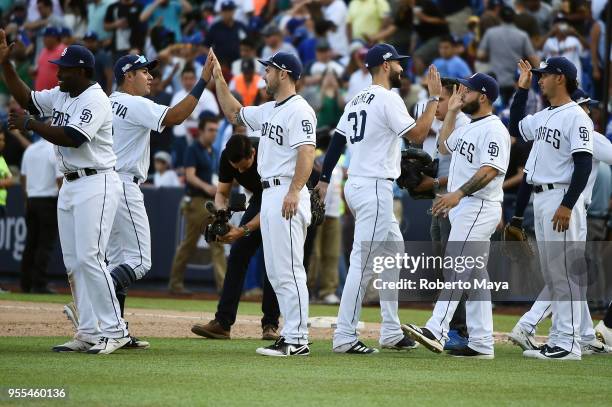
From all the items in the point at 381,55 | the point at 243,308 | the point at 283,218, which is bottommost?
the point at 243,308

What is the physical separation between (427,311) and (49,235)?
608 centimetres

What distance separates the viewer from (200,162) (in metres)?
17.8

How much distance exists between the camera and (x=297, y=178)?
367 inches

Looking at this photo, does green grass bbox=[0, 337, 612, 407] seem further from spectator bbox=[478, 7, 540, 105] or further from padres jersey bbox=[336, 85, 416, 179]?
spectator bbox=[478, 7, 540, 105]

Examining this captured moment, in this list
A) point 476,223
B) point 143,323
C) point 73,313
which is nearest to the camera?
point 476,223

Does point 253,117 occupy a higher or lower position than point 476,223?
higher

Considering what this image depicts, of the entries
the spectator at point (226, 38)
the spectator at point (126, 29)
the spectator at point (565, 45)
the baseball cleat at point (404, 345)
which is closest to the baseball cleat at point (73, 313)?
the baseball cleat at point (404, 345)

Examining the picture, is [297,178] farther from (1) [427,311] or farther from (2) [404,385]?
(1) [427,311]

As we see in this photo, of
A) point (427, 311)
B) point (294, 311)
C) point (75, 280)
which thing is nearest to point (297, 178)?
point (294, 311)

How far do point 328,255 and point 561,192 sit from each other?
8.32 meters

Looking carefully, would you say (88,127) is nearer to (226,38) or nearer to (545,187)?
(545,187)

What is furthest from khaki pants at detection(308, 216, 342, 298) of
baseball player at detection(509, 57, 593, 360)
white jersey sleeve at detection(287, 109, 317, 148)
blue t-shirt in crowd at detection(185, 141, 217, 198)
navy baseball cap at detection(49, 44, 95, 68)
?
navy baseball cap at detection(49, 44, 95, 68)

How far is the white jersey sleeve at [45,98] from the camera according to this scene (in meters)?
9.70

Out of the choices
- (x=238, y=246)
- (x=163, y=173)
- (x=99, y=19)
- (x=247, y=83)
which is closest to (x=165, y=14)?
A: (x=99, y=19)
